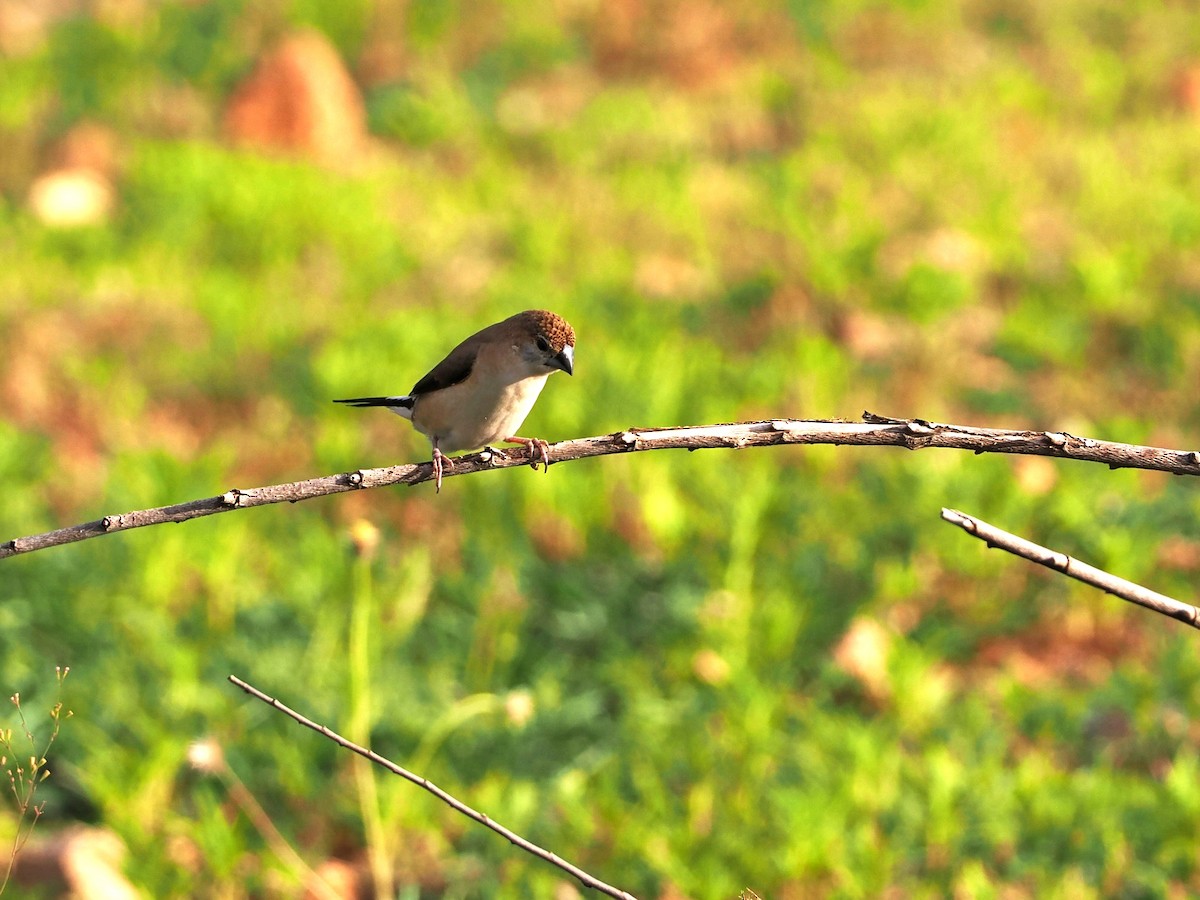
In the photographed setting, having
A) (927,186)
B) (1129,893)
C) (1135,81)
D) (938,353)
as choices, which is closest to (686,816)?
(1129,893)

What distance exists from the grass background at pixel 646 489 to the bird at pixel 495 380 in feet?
1.93

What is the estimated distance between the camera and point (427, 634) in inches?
215

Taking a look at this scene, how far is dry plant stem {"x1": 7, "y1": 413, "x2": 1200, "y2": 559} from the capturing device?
6.29ft

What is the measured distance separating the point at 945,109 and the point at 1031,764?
7.00 meters

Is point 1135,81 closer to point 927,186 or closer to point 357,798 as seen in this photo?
point 927,186

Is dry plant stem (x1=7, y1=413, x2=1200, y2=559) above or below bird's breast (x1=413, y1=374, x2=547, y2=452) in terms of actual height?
below

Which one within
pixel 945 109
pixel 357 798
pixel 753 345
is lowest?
pixel 357 798

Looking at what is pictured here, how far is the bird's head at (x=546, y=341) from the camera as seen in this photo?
10.0 feet

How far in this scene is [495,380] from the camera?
320cm

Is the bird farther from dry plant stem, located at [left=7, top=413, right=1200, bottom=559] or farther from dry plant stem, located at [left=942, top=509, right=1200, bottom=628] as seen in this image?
dry plant stem, located at [left=942, top=509, right=1200, bottom=628]

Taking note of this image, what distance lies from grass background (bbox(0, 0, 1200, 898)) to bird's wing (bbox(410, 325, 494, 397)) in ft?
1.89

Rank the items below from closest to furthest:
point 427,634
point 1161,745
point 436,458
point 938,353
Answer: point 436,458, point 1161,745, point 427,634, point 938,353

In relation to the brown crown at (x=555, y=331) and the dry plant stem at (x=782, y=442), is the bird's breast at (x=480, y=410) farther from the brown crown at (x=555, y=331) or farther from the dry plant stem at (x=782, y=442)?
the dry plant stem at (x=782, y=442)

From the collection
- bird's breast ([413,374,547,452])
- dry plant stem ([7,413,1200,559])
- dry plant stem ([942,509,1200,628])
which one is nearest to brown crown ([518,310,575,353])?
bird's breast ([413,374,547,452])
